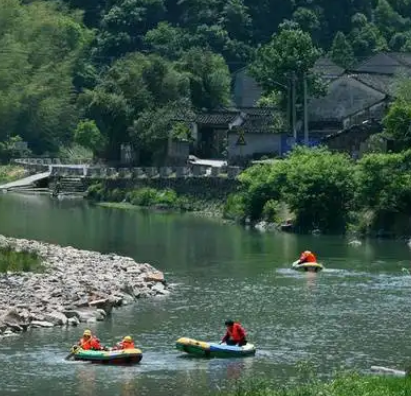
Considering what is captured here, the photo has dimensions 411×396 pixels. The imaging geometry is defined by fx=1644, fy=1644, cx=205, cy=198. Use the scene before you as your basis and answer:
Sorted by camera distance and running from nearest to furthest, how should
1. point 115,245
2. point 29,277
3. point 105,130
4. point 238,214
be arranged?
1. point 29,277
2. point 115,245
3. point 238,214
4. point 105,130

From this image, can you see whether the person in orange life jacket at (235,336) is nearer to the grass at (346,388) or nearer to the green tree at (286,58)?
the grass at (346,388)

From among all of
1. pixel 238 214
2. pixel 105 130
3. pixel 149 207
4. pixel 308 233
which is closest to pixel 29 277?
pixel 308 233

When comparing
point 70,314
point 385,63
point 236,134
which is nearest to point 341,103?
point 236,134

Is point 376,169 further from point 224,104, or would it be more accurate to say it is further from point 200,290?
point 224,104

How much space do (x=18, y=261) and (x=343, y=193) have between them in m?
28.6

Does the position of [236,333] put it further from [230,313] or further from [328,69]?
[328,69]

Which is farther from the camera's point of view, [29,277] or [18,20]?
[18,20]

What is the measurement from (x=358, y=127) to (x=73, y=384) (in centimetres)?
6311

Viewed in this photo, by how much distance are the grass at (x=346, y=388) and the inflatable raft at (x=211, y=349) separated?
7470mm

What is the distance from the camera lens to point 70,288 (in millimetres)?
58250

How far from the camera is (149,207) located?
104062 millimetres

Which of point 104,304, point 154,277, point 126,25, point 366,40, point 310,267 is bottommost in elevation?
point 104,304

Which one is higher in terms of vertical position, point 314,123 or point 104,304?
point 314,123

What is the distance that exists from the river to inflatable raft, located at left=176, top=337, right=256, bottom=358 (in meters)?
0.34
